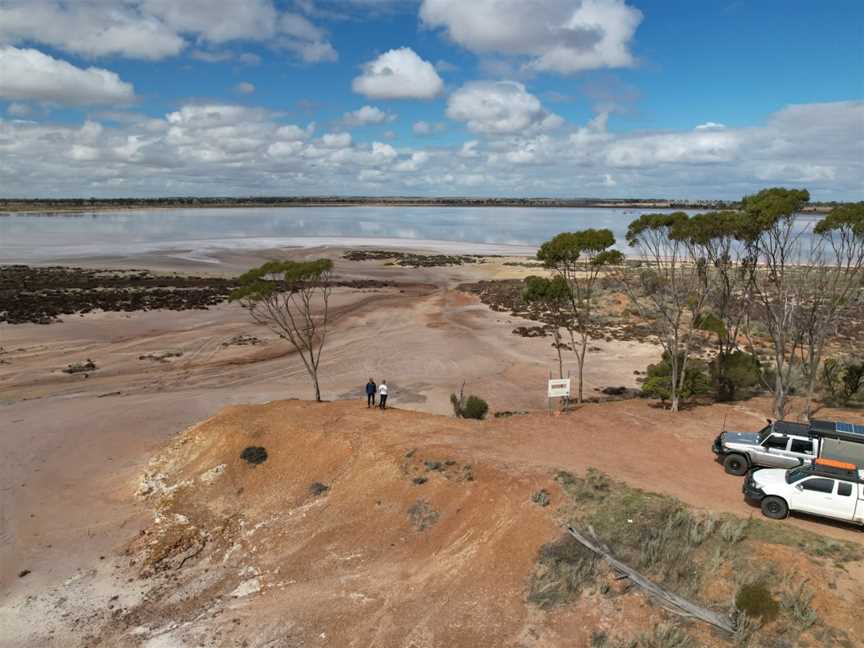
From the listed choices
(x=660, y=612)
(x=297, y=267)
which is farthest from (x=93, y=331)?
(x=660, y=612)

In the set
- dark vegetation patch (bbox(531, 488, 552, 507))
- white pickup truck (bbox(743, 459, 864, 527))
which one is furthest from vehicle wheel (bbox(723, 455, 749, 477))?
dark vegetation patch (bbox(531, 488, 552, 507))

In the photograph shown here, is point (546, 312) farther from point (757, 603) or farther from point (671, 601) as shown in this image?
point (757, 603)

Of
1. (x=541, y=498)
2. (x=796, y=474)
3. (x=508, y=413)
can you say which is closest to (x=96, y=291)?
(x=508, y=413)

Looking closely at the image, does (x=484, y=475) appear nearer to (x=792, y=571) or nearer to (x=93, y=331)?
(x=792, y=571)

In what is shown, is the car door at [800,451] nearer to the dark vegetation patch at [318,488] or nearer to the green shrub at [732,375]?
the green shrub at [732,375]

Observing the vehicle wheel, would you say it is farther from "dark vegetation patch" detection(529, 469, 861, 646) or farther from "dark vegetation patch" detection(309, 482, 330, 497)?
"dark vegetation patch" detection(309, 482, 330, 497)
